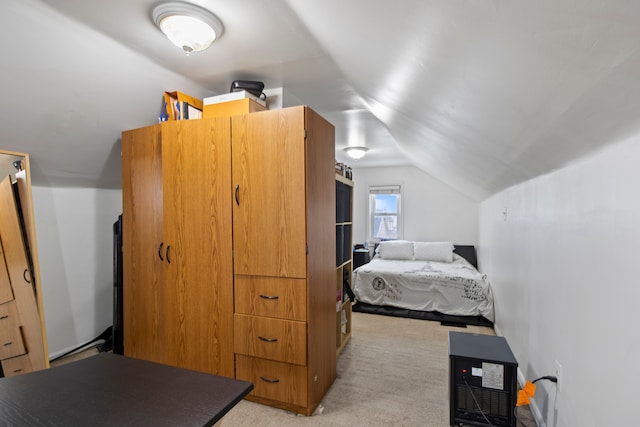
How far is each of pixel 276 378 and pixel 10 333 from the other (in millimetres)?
1775

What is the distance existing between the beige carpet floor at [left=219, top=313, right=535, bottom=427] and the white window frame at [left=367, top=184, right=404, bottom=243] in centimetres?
287

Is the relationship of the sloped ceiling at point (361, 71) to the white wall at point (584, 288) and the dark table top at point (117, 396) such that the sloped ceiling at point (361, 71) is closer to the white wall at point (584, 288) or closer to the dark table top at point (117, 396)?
the white wall at point (584, 288)

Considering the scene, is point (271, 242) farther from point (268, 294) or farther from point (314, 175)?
point (314, 175)

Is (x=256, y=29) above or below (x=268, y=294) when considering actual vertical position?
above

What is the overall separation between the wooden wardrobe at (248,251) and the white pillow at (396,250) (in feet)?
10.4

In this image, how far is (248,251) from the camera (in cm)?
198

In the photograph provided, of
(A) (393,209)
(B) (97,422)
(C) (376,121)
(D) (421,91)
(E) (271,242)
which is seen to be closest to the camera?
(B) (97,422)

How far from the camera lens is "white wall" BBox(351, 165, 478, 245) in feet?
18.6

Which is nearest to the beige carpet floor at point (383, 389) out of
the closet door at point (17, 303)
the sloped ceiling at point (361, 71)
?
the closet door at point (17, 303)

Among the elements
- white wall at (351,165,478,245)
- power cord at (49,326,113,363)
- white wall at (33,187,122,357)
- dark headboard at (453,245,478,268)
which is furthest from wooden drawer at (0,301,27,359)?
dark headboard at (453,245,478,268)

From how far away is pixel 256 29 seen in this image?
5.60 feet

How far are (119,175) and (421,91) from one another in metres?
2.74

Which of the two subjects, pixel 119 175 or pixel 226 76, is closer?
pixel 226 76

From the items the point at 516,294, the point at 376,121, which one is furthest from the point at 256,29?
the point at 516,294
